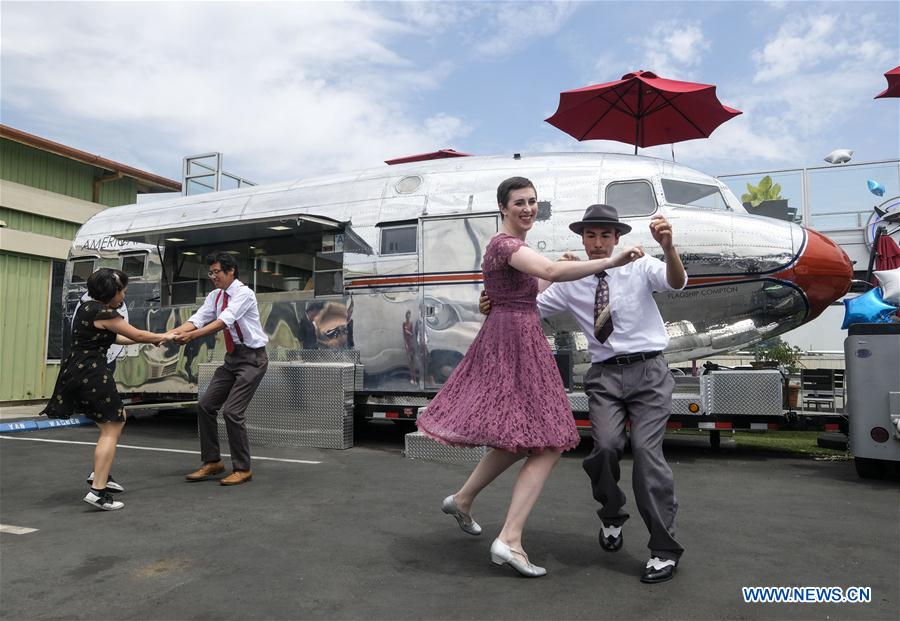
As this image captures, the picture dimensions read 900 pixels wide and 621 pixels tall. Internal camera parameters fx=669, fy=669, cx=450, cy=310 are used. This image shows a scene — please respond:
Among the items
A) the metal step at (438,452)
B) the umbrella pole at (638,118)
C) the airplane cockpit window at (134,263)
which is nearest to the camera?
the metal step at (438,452)

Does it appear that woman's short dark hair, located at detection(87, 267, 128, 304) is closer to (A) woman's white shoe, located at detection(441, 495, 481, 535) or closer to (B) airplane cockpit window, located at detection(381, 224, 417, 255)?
(A) woman's white shoe, located at detection(441, 495, 481, 535)

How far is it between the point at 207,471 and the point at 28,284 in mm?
→ 10633

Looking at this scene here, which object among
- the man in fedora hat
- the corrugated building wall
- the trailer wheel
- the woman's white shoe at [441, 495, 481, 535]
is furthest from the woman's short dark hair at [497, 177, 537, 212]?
the corrugated building wall

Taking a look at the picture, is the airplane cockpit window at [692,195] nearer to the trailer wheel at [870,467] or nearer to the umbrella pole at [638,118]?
the trailer wheel at [870,467]

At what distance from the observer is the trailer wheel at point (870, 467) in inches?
229

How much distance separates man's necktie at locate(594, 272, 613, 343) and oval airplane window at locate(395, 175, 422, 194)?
5.02 meters

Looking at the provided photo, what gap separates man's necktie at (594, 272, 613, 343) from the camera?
3521mm

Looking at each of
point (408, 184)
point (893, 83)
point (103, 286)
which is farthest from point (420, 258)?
point (893, 83)

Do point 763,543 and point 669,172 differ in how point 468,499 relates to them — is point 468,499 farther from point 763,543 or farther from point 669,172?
point 669,172

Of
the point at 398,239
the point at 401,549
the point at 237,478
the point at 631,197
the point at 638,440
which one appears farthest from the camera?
the point at 398,239

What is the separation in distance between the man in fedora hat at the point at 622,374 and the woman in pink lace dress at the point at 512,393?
8.1 inches

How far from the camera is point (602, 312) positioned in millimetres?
3553

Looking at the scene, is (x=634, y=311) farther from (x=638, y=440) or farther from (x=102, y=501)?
(x=102, y=501)

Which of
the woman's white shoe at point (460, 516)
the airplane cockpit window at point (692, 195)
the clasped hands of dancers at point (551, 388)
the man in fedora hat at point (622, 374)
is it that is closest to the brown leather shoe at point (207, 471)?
the woman's white shoe at point (460, 516)
